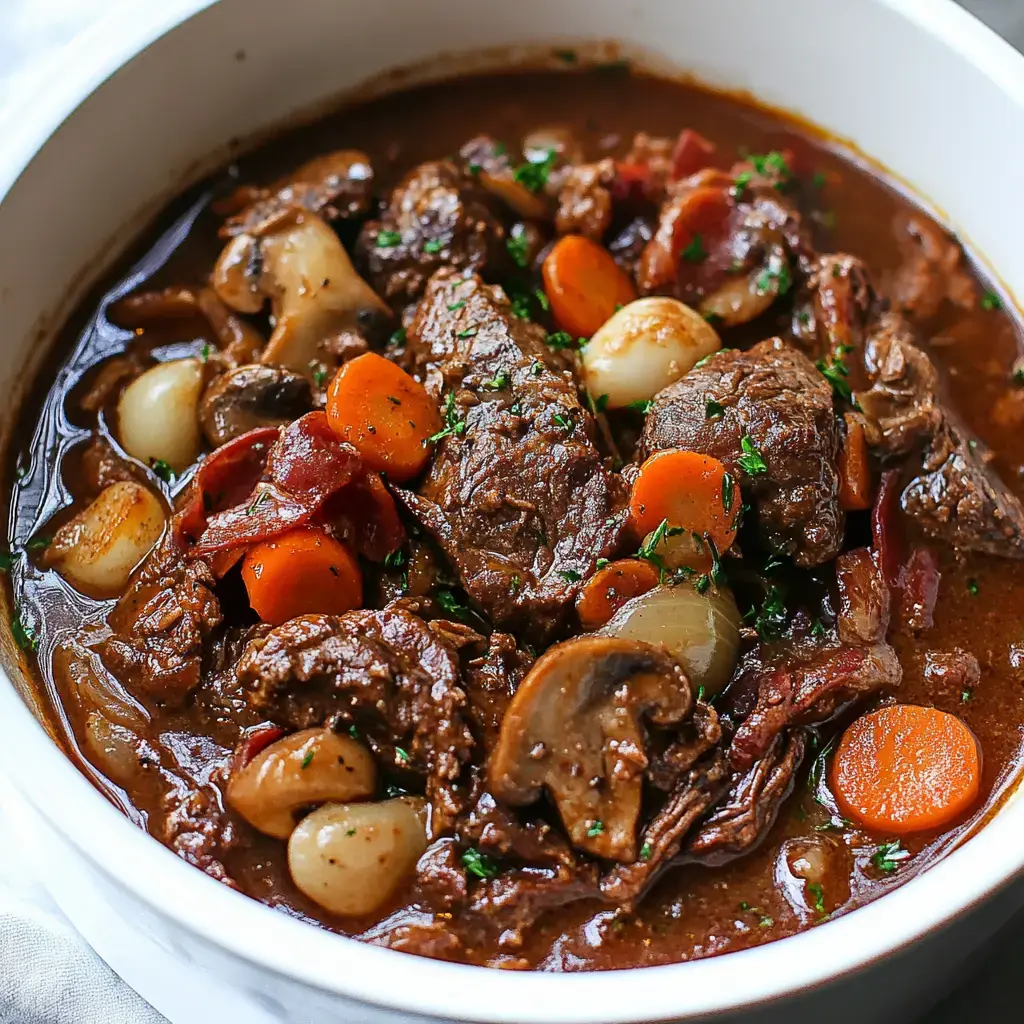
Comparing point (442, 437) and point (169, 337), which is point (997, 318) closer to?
A: point (442, 437)

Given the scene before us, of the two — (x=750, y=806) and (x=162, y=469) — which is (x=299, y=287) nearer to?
(x=162, y=469)

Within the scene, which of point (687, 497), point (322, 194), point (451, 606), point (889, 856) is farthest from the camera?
point (322, 194)

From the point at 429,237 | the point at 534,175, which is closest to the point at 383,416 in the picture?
the point at 429,237

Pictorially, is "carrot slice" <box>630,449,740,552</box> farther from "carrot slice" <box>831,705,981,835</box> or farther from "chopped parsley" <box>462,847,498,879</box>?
"chopped parsley" <box>462,847,498,879</box>

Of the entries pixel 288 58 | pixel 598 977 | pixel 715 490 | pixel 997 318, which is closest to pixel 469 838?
pixel 598 977

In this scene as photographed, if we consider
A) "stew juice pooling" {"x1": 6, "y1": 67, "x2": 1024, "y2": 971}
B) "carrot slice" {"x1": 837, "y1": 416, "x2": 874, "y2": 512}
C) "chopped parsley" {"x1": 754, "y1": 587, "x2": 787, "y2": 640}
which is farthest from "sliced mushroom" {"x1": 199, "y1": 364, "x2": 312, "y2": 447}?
"carrot slice" {"x1": 837, "y1": 416, "x2": 874, "y2": 512}

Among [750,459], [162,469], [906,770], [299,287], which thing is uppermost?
[299,287]


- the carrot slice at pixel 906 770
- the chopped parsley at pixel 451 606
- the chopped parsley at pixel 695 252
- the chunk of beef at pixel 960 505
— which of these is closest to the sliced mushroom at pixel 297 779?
the chopped parsley at pixel 451 606
